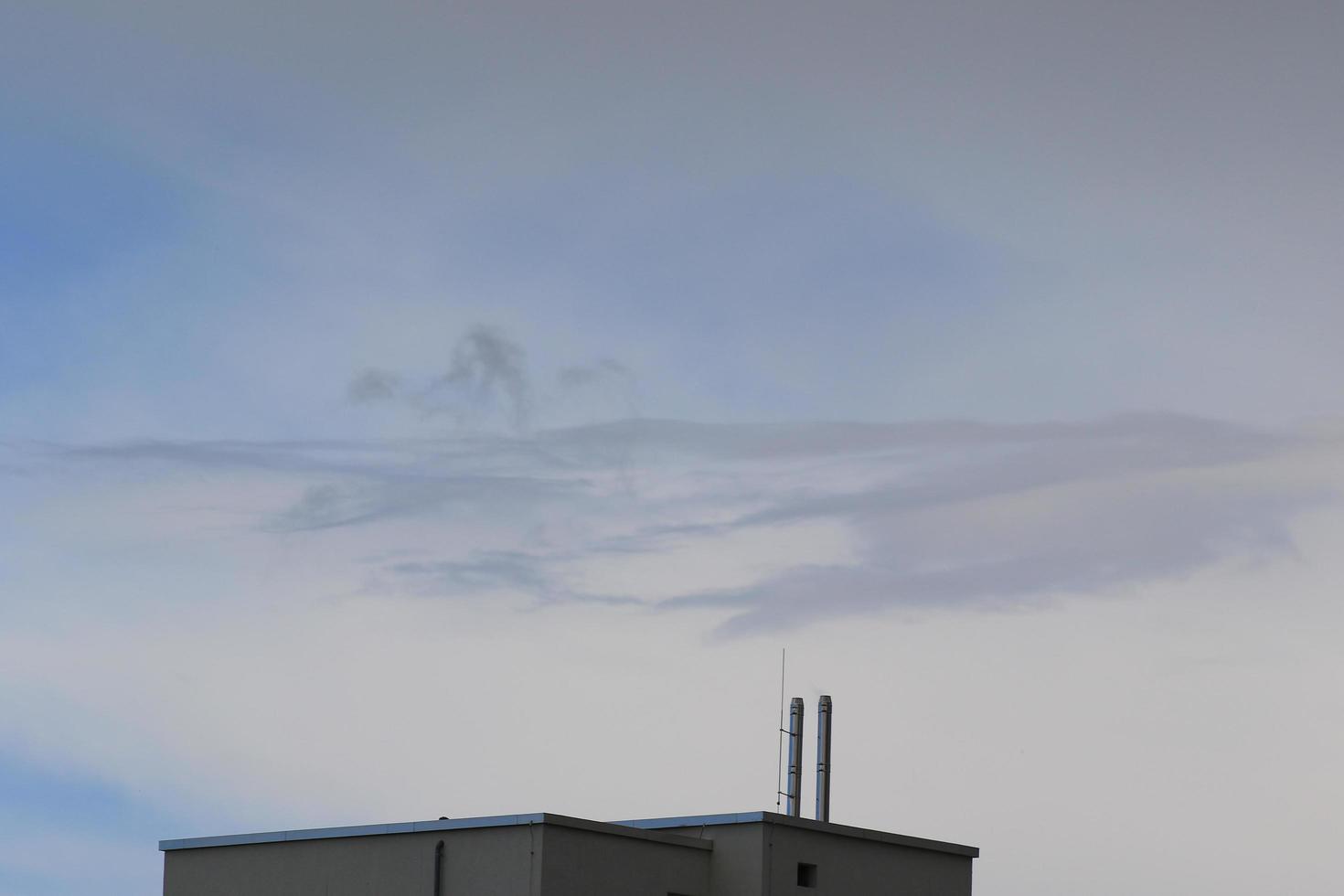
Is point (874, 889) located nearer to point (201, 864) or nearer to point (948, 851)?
point (948, 851)

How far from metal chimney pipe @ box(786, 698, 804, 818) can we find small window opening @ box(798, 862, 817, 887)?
681 centimetres

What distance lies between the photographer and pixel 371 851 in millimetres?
39312

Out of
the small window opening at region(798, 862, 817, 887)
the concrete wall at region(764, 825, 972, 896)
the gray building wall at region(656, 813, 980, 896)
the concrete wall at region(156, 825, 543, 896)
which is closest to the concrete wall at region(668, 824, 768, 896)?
the gray building wall at region(656, 813, 980, 896)

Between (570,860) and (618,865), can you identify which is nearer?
(570,860)

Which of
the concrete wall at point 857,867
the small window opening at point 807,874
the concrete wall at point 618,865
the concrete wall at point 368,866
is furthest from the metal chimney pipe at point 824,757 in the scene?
the concrete wall at point 368,866

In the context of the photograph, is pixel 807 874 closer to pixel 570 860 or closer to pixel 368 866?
pixel 570 860

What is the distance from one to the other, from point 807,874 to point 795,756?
785 cm

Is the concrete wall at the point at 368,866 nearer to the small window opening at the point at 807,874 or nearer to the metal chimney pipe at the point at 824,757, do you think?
the small window opening at the point at 807,874

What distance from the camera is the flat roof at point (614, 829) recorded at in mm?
37688

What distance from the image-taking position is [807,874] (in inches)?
1609

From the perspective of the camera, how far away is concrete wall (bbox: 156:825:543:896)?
37375 mm

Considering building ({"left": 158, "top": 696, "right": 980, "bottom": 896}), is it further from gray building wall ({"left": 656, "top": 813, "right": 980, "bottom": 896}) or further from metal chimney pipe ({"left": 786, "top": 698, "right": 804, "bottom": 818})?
metal chimney pipe ({"left": 786, "top": 698, "right": 804, "bottom": 818})

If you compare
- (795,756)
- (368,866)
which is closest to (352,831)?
(368,866)

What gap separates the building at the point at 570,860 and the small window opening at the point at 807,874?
0.02m
